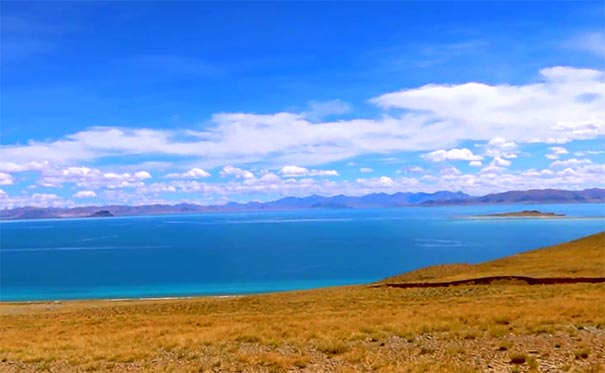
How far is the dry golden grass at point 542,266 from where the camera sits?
Answer: 38125 millimetres

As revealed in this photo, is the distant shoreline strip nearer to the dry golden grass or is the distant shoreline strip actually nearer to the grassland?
the dry golden grass

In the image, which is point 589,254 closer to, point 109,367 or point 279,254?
point 109,367

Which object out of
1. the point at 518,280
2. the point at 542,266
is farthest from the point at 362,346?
the point at 542,266

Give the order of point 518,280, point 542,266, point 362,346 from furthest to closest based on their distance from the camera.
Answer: point 542,266 < point 518,280 < point 362,346

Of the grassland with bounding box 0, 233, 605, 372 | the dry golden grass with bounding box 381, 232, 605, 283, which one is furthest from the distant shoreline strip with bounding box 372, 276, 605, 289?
the grassland with bounding box 0, 233, 605, 372

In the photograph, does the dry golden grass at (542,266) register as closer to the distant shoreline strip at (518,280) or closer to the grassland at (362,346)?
the distant shoreline strip at (518,280)

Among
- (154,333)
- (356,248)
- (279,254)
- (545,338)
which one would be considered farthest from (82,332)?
(356,248)

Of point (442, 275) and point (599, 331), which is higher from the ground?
point (599, 331)

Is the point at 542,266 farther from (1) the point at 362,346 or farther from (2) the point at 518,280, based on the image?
(1) the point at 362,346

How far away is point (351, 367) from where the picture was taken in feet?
34.8

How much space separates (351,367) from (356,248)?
121 m

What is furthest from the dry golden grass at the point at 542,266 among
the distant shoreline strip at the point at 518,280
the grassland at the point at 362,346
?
the grassland at the point at 362,346

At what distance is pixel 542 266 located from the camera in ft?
143

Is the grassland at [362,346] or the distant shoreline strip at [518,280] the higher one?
the grassland at [362,346]
